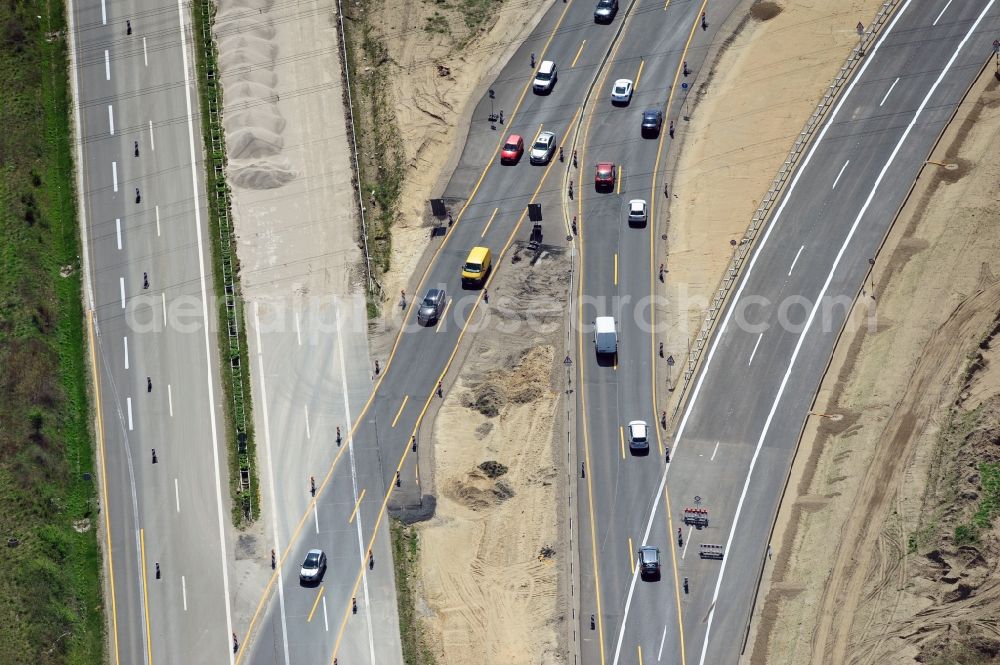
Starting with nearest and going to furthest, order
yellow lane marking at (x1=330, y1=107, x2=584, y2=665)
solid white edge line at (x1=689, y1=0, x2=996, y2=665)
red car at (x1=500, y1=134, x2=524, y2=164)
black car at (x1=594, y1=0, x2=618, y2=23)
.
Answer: solid white edge line at (x1=689, y1=0, x2=996, y2=665)
yellow lane marking at (x1=330, y1=107, x2=584, y2=665)
red car at (x1=500, y1=134, x2=524, y2=164)
black car at (x1=594, y1=0, x2=618, y2=23)

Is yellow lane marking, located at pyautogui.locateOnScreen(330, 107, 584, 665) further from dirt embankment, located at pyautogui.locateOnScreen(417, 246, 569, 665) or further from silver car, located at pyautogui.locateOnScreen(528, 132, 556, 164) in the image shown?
dirt embankment, located at pyautogui.locateOnScreen(417, 246, 569, 665)

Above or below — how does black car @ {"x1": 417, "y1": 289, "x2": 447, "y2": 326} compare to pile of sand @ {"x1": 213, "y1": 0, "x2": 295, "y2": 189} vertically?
below

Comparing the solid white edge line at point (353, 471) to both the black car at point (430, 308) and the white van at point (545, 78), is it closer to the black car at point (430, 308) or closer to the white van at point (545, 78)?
the black car at point (430, 308)

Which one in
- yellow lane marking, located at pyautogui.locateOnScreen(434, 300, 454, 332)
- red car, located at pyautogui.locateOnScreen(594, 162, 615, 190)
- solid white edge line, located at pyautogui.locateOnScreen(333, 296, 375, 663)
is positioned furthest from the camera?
→ red car, located at pyautogui.locateOnScreen(594, 162, 615, 190)

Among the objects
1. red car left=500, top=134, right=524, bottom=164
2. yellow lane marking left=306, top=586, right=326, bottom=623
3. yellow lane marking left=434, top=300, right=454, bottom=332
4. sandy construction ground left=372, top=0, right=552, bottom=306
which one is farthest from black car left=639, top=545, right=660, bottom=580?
red car left=500, top=134, right=524, bottom=164

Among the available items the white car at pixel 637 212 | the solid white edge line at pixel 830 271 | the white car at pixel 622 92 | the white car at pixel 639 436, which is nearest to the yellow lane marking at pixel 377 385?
the white car at pixel 622 92
